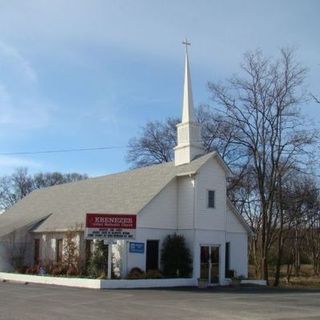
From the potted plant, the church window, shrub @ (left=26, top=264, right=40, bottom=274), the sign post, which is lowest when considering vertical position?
the potted plant

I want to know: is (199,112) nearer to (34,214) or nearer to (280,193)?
(280,193)

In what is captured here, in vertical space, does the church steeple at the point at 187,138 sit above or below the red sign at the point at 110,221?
above

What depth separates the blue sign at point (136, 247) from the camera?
33.9 m

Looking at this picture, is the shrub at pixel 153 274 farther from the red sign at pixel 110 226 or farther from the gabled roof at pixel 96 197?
the gabled roof at pixel 96 197

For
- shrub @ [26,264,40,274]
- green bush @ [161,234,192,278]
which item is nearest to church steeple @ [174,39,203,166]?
green bush @ [161,234,192,278]

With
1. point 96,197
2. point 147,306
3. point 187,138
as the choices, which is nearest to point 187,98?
point 187,138

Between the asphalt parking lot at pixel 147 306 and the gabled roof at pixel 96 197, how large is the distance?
10.7m

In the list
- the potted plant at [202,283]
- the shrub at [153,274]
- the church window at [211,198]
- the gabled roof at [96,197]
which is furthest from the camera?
the gabled roof at [96,197]

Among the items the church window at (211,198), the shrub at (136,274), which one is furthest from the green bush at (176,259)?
the church window at (211,198)

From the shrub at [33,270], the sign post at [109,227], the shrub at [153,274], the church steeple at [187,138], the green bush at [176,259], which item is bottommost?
the shrub at [33,270]

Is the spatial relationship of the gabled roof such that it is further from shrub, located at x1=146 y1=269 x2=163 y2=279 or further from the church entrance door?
the church entrance door

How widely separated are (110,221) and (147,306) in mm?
12097

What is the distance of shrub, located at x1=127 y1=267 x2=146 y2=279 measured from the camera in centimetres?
3266

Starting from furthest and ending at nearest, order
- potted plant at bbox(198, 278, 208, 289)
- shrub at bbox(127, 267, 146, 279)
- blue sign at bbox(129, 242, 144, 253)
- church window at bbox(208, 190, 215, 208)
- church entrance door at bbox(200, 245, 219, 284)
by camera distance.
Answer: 1. church window at bbox(208, 190, 215, 208)
2. church entrance door at bbox(200, 245, 219, 284)
3. blue sign at bbox(129, 242, 144, 253)
4. potted plant at bbox(198, 278, 208, 289)
5. shrub at bbox(127, 267, 146, 279)
